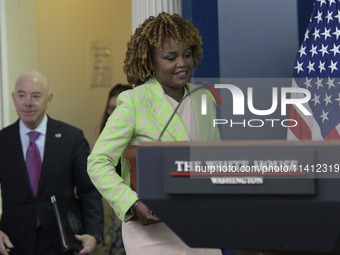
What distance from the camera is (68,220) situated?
4391 mm

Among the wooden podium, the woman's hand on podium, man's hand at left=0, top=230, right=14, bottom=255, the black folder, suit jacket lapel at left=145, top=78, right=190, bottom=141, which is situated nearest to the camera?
the wooden podium

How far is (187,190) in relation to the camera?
4.46ft

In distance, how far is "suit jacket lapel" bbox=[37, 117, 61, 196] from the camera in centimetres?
464

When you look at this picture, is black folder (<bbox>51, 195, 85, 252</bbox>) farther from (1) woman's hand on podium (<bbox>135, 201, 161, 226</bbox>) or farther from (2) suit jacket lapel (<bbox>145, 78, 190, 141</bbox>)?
(1) woman's hand on podium (<bbox>135, 201, 161, 226</bbox>)

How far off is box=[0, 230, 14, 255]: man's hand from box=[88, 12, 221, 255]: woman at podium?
214cm

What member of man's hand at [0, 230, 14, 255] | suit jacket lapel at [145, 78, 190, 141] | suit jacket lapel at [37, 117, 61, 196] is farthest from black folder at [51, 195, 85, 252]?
suit jacket lapel at [145, 78, 190, 141]

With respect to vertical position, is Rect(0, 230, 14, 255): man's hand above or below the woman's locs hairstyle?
below

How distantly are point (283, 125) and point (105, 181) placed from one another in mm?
1111

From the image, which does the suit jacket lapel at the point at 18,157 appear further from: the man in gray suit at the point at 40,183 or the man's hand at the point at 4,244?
the man's hand at the point at 4,244

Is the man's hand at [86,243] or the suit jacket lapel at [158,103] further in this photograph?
the man's hand at [86,243]

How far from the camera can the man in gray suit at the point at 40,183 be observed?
14.7ft

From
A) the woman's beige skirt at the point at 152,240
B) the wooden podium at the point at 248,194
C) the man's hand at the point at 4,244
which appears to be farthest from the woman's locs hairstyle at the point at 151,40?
the man's hand at the point at 4,244

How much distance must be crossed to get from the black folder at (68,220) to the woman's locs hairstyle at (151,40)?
1787 mm

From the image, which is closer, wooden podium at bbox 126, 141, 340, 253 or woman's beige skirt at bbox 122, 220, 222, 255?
wooden podium at bbox 126, 141, 340, 253
